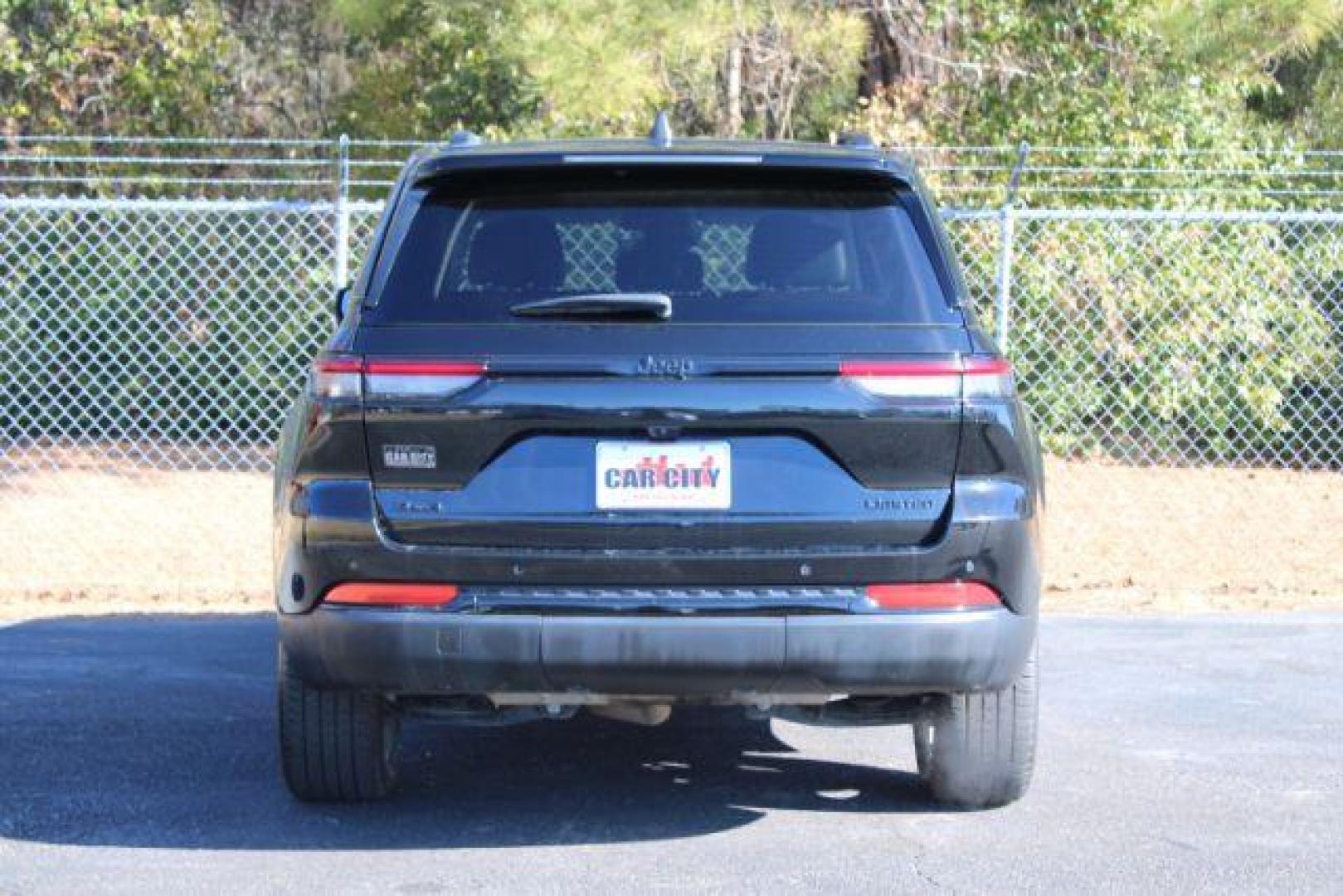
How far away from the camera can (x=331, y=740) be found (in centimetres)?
543

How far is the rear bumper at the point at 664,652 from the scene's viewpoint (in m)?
4.80

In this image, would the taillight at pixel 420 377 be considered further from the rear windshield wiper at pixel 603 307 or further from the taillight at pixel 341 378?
the rear windshield wiper at pixel 603 307

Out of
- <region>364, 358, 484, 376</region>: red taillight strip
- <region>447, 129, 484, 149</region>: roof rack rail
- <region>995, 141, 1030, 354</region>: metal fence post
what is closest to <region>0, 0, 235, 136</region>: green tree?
<region>995, 141, 1030, 354</region>: metal fence post

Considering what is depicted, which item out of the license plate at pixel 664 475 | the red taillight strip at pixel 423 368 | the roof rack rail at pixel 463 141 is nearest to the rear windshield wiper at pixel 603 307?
the red taillight strip at pixel 423 368

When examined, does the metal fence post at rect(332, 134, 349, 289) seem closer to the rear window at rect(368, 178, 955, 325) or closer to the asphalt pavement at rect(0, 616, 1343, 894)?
the asphalt pavement at rect(0, 616, 1343, 894)

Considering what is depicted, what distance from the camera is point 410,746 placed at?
6.44 meters

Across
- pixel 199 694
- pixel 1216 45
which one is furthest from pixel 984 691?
pixel 1216 45

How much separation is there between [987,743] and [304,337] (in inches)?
309

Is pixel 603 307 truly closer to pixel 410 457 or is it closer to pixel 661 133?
pixel 410 457

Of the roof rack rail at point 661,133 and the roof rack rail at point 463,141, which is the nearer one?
the roof rack rail at point 661,133

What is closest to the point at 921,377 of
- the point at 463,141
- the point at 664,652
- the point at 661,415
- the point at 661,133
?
the point at 661,415

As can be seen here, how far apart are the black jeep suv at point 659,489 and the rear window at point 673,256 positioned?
0.4 inches

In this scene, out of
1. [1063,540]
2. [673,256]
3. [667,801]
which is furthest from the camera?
[1063,540]

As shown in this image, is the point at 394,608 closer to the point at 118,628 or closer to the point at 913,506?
the point at 913,506
